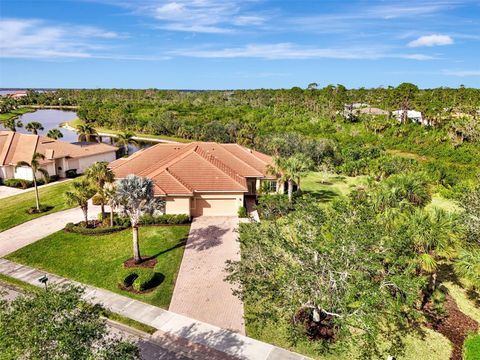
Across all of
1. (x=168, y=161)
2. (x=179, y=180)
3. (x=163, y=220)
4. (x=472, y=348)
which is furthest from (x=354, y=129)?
(x=472, y=348)

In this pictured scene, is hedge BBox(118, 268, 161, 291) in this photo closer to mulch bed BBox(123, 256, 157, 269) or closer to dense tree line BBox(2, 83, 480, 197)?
mulch bed BBox(123, 256, 157, 269)

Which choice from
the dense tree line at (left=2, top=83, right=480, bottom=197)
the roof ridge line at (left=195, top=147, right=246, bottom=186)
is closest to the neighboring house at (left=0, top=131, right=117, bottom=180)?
the roof ridge line at (left=195, top=147, right=246, bottom=186)

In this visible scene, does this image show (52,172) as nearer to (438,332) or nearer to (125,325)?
(125,325)

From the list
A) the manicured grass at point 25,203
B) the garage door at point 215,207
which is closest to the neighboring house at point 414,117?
the garage door at point 215,207

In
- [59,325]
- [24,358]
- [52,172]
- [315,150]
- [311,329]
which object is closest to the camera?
[24,358]

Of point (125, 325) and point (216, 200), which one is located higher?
point (216, 200)

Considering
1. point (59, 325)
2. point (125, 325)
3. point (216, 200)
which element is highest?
point (59, 325)

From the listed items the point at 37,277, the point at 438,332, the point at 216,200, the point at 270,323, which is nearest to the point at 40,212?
the point at 37,277

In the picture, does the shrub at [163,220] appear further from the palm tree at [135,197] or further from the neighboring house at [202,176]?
the palm tree at [135,197]
